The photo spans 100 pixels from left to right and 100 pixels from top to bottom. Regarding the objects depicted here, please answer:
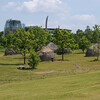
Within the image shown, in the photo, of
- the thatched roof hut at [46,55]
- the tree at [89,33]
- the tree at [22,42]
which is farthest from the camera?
the tree at [89,33]

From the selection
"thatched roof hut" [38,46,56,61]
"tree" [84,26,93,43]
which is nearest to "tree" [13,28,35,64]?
"thatched roof hut" [38,46,56,61]

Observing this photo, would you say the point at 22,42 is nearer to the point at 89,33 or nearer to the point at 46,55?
the point at 46,55

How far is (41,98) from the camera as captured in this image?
14180mm

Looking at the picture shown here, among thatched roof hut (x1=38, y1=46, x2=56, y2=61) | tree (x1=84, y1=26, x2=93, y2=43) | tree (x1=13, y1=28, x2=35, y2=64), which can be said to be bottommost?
thatched roof hut (x1=38, y1=46, x2=56, y2=61)

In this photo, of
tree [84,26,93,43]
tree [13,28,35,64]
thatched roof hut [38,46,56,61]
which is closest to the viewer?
tree [13,28,35,64]

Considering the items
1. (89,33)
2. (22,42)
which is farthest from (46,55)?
(89,33)

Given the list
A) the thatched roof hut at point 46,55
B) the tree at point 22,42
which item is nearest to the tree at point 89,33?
the thatched roof hut at point 46,55

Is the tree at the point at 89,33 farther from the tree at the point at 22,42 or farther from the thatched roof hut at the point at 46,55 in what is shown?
the tree at the point at 22,42

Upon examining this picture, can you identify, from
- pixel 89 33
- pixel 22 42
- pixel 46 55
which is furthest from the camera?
pixel 89 33

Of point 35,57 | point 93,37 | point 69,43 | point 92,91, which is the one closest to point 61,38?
point 69,43

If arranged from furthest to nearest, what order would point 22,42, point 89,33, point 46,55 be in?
point 89,33 < point 46,55 < point 22,42

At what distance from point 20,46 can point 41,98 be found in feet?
109

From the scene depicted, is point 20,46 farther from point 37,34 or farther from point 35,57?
point 37,34

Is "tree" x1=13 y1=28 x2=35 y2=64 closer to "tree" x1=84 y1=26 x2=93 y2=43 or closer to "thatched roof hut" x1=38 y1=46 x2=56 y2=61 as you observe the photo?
"thatched roof hut" x1=38 y1=46 x2=56 y2=61
